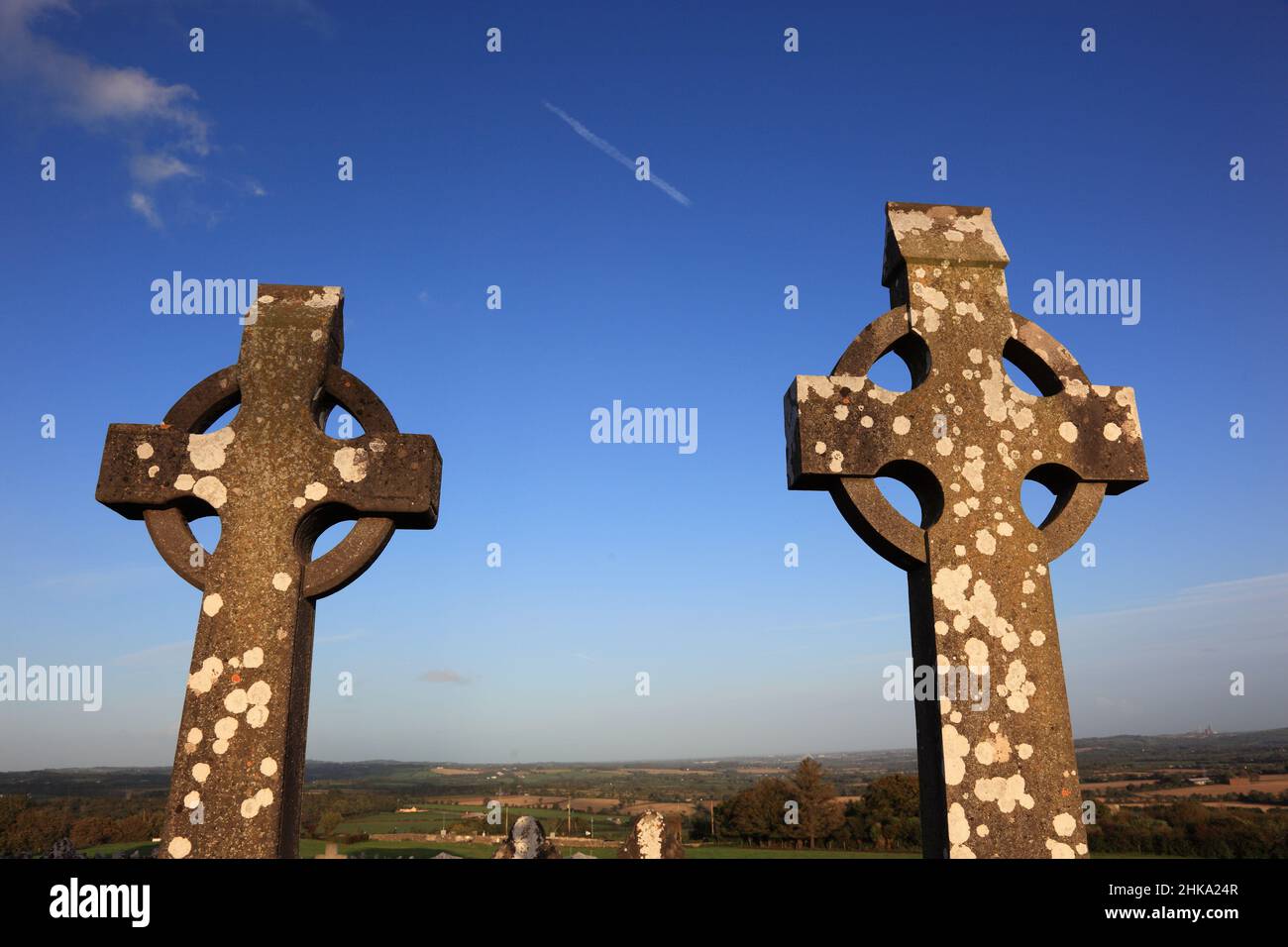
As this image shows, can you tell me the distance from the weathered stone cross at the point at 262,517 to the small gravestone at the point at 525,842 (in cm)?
137

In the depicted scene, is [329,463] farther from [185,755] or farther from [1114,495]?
[1114,495]

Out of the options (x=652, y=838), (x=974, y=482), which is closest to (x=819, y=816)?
(x=974, y=482)

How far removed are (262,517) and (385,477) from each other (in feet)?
2.81

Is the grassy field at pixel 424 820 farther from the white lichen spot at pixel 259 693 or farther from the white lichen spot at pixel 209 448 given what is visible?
the white lichen spot at pixel 209 448

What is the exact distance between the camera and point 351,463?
545cm

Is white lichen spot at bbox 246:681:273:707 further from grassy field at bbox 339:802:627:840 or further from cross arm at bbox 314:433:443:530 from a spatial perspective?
grassy field at bbox 339:802:627:840

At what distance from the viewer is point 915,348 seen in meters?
6.01

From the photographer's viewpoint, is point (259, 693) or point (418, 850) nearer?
point (259, 693)

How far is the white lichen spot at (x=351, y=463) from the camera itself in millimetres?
5410

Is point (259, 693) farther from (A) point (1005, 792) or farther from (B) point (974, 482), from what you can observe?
(B) point (974, 482)

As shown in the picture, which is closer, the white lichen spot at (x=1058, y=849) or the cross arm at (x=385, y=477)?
the white lichen spot at (x=1058, y=849)

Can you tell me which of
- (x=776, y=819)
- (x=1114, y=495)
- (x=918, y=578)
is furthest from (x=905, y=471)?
(x=776, y=819)

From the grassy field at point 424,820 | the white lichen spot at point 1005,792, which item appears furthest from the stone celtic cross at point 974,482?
the grassy field at point 424,820
